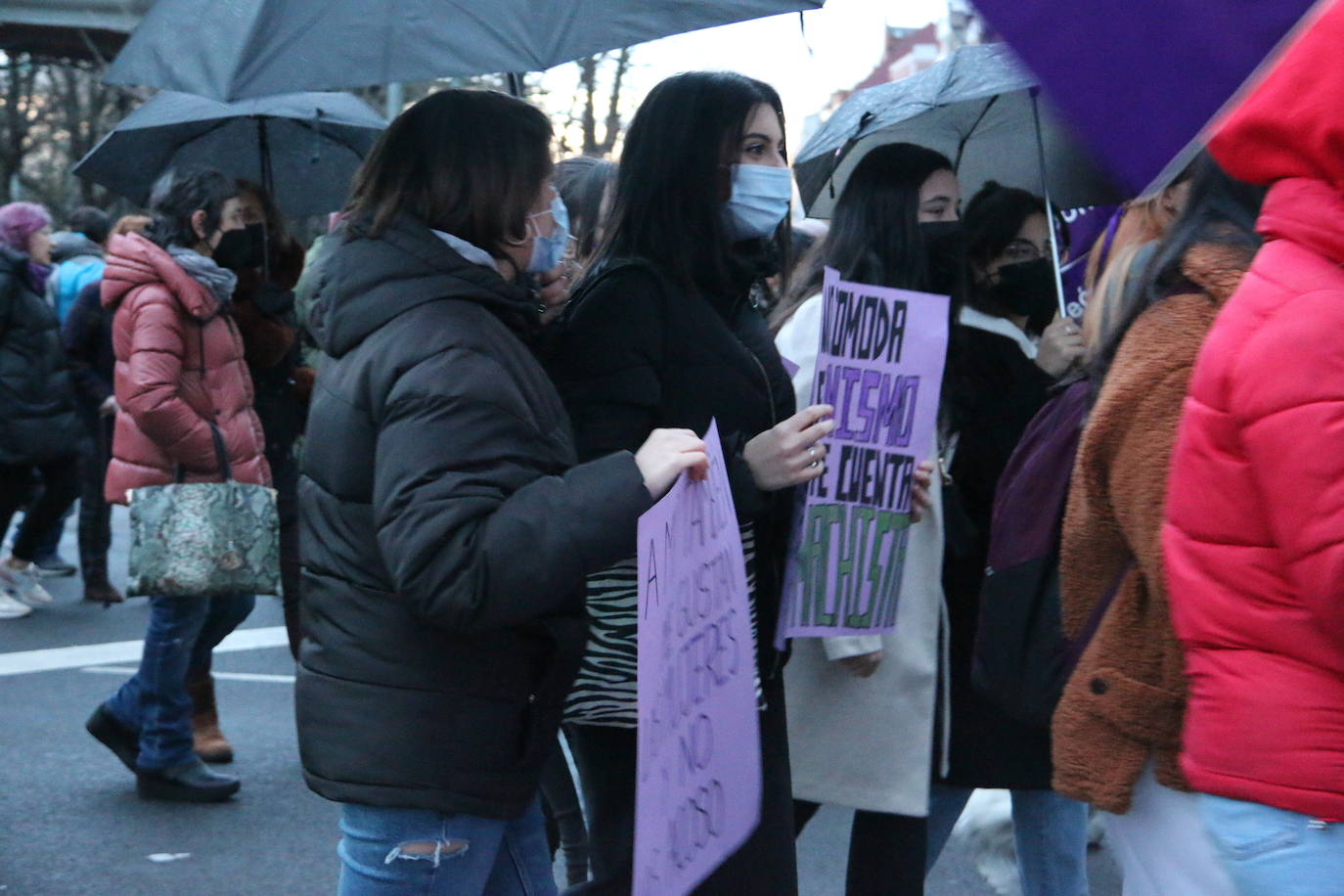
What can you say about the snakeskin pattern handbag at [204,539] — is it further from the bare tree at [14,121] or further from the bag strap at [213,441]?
the bare tree at [14,121]

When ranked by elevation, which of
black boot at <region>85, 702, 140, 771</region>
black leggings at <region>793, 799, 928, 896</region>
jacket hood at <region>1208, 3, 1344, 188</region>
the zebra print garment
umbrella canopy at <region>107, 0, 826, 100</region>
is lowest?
black boot at <region>85, 702, 140, 771</region>

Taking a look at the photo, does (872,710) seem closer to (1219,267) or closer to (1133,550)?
(1133,550)

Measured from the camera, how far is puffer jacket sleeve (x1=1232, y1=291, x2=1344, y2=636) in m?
1.86

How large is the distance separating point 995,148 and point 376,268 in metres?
3.04

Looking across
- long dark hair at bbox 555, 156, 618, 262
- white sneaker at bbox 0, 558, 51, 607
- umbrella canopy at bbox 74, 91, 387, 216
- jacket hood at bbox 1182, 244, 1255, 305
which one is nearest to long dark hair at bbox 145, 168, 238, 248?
umbrella canopy at bbox 74, 91, 387, 216

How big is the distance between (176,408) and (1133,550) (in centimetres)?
365

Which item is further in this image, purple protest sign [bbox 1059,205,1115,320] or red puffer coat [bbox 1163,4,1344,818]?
purple protest sign [bbox 1059,205,1115,320]

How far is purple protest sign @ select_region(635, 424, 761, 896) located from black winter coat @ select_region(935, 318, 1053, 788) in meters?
0.96

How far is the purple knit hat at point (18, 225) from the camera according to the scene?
8.56 meters

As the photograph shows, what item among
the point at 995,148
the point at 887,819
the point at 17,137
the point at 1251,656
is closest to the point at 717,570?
the point at 1251,656

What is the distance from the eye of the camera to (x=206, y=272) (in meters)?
5.39

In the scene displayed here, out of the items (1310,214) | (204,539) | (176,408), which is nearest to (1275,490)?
(1310,214)

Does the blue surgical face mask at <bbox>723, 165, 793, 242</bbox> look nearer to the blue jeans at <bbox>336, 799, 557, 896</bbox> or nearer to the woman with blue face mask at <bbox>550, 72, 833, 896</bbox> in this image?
the woman with blue face mask at <bbox>550, 72, 833, 896</bbox>

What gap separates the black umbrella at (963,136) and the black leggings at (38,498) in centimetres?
507
